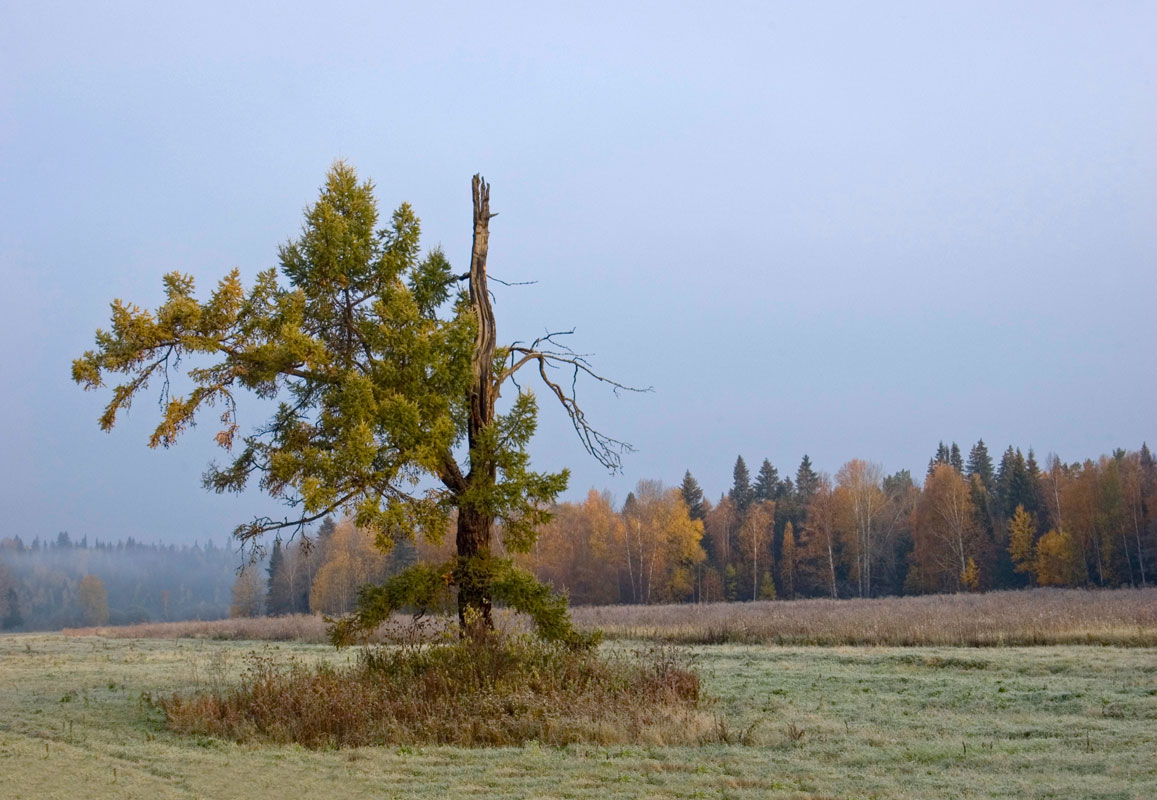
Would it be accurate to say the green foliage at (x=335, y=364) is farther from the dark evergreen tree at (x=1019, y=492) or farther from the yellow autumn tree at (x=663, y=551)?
the dark evergreen tree at (x=1019, y=492)

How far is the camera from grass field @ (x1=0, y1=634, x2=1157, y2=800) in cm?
823

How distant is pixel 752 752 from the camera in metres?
10.1

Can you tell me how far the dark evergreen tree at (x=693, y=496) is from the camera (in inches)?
3442

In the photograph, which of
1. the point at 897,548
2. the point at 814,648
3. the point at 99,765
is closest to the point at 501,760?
the point at 99,765

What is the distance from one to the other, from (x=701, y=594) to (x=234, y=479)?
220 ft

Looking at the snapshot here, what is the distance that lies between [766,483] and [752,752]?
8823cm

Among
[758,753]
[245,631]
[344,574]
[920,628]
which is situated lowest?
[245,631]

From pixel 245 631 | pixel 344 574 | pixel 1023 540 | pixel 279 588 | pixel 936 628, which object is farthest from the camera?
pixel 279 588

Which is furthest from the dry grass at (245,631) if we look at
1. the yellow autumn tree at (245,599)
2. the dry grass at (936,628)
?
the yellow autumn tree at (245,599)

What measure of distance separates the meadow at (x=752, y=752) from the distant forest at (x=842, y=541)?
45.2 m

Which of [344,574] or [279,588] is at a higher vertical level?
[344,574]

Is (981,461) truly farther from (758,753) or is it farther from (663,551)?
(758,753)

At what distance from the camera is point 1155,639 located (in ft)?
67.8

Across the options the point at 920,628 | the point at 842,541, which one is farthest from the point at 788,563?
the point at 920,628
